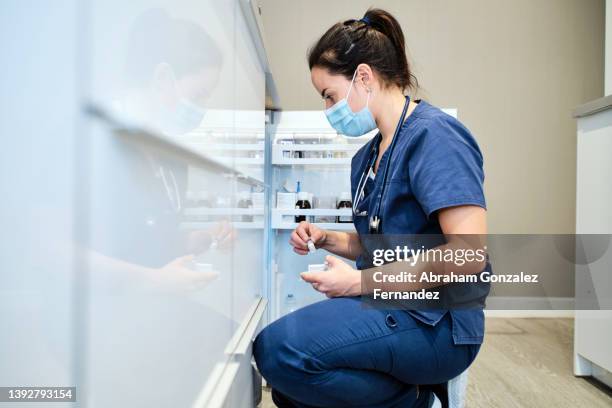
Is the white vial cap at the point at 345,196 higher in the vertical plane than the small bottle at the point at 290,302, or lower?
higher

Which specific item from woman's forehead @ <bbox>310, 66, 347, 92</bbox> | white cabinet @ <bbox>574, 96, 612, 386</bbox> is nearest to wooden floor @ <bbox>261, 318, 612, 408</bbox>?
white cabinet @ <bbox>574, 96, 612, 386</bbox>

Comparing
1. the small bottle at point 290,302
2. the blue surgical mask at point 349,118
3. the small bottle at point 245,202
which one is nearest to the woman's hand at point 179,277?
the small bottle at point 245,202

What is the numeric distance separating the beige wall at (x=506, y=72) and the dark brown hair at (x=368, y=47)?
4.63ft

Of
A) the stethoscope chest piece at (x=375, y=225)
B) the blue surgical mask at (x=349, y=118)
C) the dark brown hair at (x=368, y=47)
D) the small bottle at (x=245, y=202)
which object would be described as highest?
the dark brown hair at (x=368, y=47)

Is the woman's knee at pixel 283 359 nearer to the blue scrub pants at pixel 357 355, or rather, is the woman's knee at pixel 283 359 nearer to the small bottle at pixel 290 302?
the blue scrub pants at pixel 357 355

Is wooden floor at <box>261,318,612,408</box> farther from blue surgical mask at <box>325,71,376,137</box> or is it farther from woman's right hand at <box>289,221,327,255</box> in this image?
blue surgical mask at <box>325,71,376,137</box>

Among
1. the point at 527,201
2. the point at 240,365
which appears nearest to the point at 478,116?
the point at 527,201

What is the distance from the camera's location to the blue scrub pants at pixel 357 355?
75 centimetres

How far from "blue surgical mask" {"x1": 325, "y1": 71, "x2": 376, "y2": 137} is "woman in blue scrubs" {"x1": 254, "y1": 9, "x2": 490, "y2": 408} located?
0.01 meters

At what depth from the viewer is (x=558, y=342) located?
6.32ft

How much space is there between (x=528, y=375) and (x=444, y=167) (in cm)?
126

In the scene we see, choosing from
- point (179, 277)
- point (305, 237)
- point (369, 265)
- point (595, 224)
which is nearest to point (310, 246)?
point (305, 237)

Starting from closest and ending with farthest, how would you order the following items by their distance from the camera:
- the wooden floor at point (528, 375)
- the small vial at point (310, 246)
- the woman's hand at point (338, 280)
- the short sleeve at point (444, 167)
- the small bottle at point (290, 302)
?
the short sleeve at point (444, 167) < the woman's hand at point (338, 280) < the small vial at point (310, 246) < the wooden floor at point (528, 375) < the small bottle at point (290, 302)

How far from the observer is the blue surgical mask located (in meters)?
0.97
